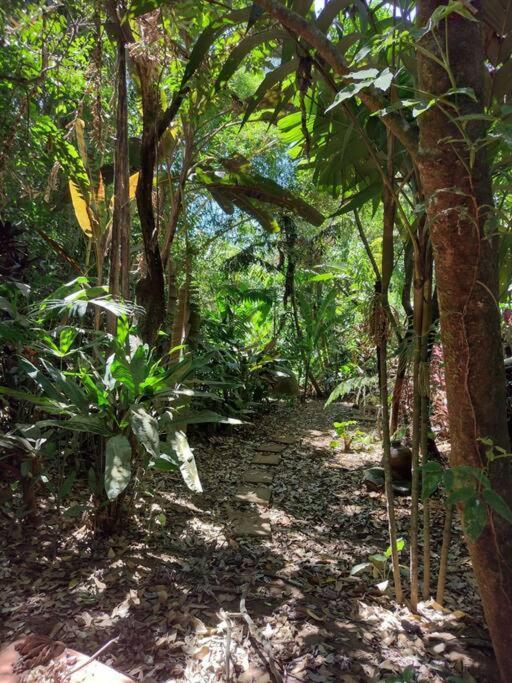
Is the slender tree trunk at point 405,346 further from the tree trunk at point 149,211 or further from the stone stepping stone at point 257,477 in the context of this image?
the tree trunk at point 149,211

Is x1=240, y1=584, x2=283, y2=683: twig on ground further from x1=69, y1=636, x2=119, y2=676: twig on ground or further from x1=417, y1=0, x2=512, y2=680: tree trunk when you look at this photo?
x1=417, y1=0, x2=512, y2=680: tree trunk

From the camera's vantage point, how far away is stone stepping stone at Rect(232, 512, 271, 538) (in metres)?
2.48

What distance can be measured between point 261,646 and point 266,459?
2.57 m

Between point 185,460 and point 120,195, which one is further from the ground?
point 120,195

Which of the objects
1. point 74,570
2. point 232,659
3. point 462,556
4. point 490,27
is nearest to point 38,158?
point 74,570

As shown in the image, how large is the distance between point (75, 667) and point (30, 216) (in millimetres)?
3243

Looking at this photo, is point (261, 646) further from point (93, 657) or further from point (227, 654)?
point (93, 657)

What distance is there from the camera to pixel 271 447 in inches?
177

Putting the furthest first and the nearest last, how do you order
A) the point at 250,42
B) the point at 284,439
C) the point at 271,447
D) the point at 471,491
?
1. the point at 284,439
2. the point at 271,447
3. the point at 250,42
4. the point at 471,491

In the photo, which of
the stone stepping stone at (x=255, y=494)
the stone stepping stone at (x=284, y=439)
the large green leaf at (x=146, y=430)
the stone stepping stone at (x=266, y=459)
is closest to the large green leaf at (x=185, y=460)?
the large green leaf at (x=146, y=430)

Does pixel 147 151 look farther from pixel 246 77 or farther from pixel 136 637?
pixel 246 77

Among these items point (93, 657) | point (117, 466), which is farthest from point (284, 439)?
point (93, 657)

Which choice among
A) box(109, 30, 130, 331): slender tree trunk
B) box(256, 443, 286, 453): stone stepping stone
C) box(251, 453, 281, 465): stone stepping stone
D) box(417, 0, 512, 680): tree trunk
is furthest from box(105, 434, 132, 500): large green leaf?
box(256, 443, 286, 453): stone stepping stone

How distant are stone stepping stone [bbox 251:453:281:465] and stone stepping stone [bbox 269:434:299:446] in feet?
1.60
